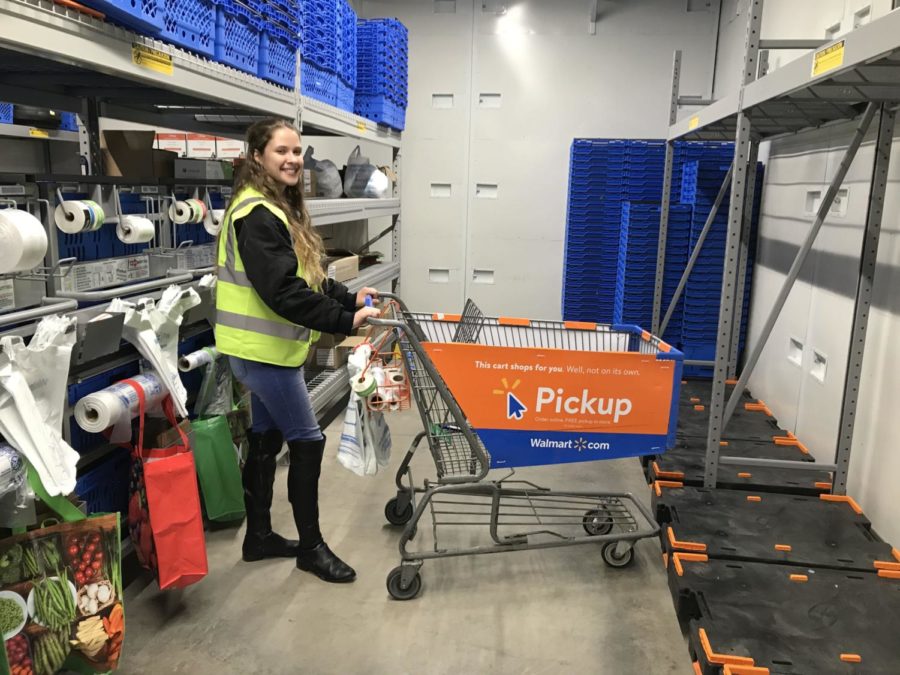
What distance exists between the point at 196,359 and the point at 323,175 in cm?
229

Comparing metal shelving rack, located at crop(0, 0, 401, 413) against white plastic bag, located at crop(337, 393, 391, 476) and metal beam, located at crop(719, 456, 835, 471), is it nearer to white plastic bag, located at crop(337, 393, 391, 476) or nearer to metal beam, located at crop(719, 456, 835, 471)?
white plastic bag, located at crop(337, 393, 391, 476)

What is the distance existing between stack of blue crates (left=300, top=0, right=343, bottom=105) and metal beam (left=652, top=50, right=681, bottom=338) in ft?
7.57

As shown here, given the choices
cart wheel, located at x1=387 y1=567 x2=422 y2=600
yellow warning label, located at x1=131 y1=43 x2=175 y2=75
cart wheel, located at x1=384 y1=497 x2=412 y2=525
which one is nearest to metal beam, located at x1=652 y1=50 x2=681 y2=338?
cart wheel, located at x1=384 y1=497 x2=412 y2=525

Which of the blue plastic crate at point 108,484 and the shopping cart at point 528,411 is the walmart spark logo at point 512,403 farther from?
the blue plastic crate at point 108,484

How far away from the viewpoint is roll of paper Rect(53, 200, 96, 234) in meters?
2.28

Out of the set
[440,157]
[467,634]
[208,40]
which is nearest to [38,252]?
[208,40]

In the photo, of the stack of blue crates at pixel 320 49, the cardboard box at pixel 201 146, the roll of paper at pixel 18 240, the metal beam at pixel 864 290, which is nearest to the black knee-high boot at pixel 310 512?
the roll of paper at pixel 18 240

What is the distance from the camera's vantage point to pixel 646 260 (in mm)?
5375

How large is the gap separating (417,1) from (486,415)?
5.27m

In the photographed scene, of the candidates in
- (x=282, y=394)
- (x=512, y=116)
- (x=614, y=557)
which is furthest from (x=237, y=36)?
(x=512, y=116)

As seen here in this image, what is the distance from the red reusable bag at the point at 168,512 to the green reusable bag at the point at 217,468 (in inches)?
14.5

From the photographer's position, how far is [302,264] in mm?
2623

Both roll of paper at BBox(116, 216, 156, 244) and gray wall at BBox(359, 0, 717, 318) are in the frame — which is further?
gray wall at BBox(359, 0, 717, 318)

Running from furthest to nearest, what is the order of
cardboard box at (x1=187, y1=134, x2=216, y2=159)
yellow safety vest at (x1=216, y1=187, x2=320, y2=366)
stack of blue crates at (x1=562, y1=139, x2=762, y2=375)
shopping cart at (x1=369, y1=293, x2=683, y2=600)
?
1. cardboard box at (x1=187, y1=134, x2=216, y2=159)
2. stack of blue crates at (x1=562, y1=139, x2=762, y2=375)
3. shopping cart at (x1=369, y1=293, x2=683, y2=600)
4. yellow safety vest at (x1=216, y1=187, x2=320, y2=366)
